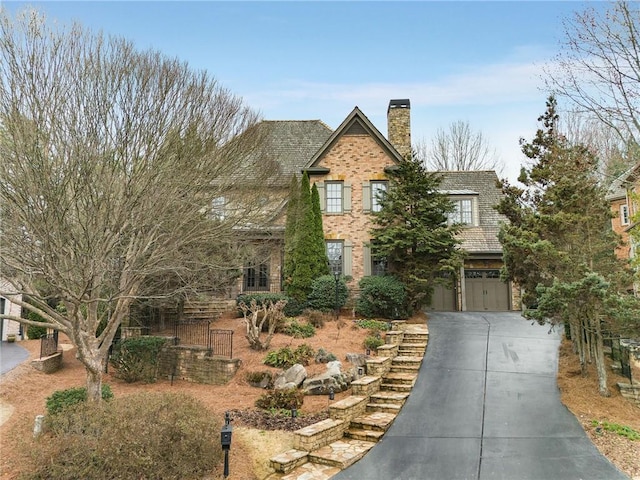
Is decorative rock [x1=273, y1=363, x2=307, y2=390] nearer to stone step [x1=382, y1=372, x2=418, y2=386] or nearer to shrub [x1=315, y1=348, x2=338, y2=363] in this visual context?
shrub [x1=315, y1=348, x2=338, y2=363]

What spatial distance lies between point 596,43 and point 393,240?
31.6 ft

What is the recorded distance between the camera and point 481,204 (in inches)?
864

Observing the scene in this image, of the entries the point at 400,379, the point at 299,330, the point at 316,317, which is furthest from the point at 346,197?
the point at 400,379

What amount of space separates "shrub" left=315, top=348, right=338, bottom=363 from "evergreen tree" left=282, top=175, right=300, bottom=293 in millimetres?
6116

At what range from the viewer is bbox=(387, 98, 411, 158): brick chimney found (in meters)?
20.9

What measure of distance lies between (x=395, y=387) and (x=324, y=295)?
683 cm

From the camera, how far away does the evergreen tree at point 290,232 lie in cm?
1820

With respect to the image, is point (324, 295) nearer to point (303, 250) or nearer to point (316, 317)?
point (316, 317)

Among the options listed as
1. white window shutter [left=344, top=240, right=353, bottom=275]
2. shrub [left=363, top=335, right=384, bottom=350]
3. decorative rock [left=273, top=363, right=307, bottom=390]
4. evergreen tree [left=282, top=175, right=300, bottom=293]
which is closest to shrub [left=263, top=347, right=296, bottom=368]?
decorative rock [left=273, top=363, right=307, bottom=390]

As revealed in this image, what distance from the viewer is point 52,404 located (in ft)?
28.8

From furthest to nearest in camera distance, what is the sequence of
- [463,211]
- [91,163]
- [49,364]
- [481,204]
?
[481,204] → [463,211] → [49,364] → [91,163]

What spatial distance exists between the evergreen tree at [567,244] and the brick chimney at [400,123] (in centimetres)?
957

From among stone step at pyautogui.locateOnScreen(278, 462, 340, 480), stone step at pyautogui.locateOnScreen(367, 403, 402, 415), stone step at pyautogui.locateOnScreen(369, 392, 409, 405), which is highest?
stone step at pyautogui.locateOnScreen(369, 392, 409, 405)

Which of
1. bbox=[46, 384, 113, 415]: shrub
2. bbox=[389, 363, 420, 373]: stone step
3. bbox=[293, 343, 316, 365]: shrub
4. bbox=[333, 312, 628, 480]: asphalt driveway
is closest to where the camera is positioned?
bbox=[333, 312, 628, 480]: asphalt driveway
